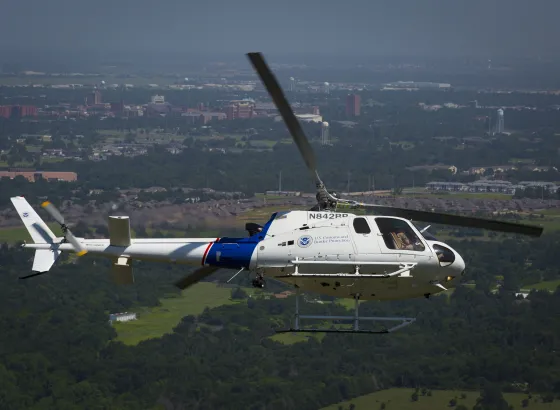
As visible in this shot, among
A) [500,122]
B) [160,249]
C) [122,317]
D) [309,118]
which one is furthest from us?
[309,118]

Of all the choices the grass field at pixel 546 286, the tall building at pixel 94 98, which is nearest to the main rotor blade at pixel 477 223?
the grass field at pixel 546 286

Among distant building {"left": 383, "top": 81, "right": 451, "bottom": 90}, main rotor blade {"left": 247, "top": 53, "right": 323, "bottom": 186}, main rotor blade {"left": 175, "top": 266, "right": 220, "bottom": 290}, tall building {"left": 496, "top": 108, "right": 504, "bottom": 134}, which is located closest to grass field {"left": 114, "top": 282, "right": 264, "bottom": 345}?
main rotor blade {"left": 175, "top": 266, "right": 220, "bottom": 290}

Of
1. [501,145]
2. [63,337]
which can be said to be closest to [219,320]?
[63,337]

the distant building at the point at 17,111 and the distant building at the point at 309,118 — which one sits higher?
the distant building at the point at 309,118

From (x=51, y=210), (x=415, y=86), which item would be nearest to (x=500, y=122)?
(x=415, y=86)

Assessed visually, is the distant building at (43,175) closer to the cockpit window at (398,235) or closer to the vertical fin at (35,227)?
the vertical fin at (35,227)

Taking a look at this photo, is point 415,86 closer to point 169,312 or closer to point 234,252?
point 169,312
